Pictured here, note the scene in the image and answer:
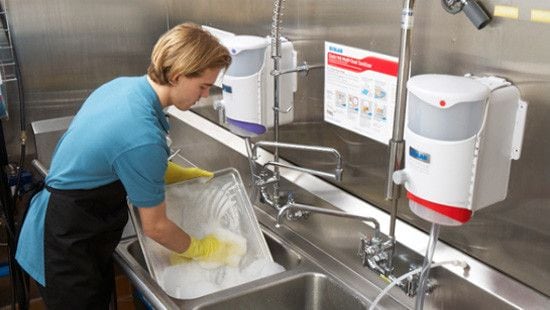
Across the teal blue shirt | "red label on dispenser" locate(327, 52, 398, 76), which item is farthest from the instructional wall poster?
the teal blue shirt

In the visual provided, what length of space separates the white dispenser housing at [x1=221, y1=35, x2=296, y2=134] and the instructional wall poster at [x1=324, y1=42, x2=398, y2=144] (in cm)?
14

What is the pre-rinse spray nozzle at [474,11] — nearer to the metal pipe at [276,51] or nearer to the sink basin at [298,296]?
the metal pipe at [276,51]

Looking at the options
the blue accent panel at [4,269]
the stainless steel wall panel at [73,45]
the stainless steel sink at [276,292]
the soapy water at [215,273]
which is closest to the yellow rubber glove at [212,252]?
the soapy water at [215,273]

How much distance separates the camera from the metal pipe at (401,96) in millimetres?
1253

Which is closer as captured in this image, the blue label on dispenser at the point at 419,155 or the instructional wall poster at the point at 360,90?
the blue label on dispenser at the point at 419,155

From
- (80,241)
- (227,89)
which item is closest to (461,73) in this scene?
(227,89)

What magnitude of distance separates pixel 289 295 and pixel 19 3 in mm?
1598

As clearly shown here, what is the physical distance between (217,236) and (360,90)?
0.59m

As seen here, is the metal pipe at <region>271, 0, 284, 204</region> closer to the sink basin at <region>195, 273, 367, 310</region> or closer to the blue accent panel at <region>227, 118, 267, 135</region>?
the blue accent panel at <region>227, 118, 267, 135</region>

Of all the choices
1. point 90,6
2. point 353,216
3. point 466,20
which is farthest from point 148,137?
point 90,6

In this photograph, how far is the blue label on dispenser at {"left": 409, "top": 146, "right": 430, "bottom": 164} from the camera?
1.16m

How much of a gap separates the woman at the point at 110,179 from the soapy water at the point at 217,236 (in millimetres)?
52

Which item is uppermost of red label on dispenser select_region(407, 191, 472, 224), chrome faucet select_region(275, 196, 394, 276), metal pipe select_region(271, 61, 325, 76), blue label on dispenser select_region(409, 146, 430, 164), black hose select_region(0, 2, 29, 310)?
metal pipe select_region(271, 61, 325, 76)

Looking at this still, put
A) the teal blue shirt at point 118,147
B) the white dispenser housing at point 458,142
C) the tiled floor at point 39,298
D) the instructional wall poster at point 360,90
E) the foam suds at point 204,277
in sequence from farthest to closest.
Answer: the tiled floor at point 39,298
the foam suds at point 204,277
the instructional wall poster at point 360,90
the teal blue shirt at point 118,147
the white dispenser housing at point 458,142
